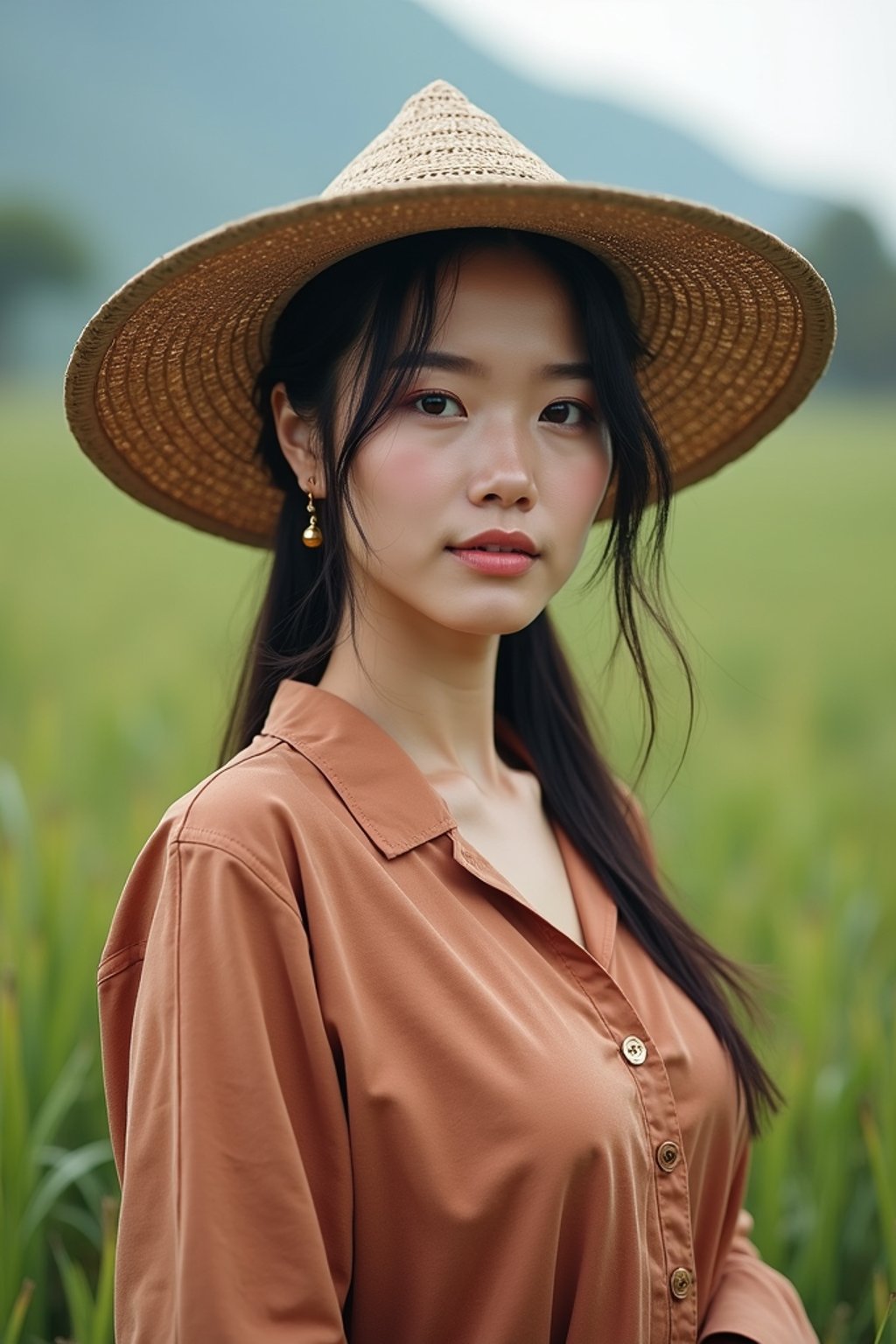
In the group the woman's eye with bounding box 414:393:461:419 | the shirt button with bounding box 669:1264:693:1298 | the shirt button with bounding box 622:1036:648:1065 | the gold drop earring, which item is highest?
the woman's eye with bounding box 414:393:461:419

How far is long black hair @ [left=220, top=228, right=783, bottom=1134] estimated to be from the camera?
1244mm

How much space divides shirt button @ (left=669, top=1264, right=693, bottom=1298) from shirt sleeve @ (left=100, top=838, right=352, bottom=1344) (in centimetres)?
32

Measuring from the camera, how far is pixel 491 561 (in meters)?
1.23

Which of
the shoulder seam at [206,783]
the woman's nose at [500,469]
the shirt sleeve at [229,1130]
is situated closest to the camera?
the shirt sleeve at [229,1130]

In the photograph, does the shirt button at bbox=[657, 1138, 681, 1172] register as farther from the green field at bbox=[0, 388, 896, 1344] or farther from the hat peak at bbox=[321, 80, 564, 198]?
the hat peak at bbox=[321, 80, 564, 198]

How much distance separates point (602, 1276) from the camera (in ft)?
3.76

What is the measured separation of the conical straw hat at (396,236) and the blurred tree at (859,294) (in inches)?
202

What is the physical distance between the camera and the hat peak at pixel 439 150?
122 cm

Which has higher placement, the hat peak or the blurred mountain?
the blurred mountain

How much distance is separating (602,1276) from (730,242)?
95 centimetres

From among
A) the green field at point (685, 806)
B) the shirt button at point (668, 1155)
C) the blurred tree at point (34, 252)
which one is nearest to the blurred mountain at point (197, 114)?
the blurred tree at point (34, 252)

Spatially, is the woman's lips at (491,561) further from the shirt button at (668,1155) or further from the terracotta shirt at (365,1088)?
the shirt button at (668,1155)

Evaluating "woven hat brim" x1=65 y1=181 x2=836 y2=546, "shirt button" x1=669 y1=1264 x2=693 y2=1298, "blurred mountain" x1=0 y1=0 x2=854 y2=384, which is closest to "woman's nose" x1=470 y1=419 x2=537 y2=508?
"woven hat brim" x1=65 y1=181 x2=836 y2=546

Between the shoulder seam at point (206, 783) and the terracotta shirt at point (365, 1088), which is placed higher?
the shoulder seam at point (206, 783)
